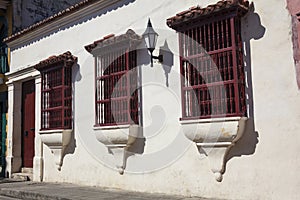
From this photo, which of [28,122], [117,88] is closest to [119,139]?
[117,88]

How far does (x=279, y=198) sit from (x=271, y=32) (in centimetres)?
233

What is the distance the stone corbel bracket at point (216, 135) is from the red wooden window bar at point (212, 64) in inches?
4.3

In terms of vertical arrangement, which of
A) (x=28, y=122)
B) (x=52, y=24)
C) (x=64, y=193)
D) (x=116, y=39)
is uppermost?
(x=52, y=24)

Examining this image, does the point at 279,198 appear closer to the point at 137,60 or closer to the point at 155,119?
the point at 155,119

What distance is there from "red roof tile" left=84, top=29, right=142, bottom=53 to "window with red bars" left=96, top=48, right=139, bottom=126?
18 cm

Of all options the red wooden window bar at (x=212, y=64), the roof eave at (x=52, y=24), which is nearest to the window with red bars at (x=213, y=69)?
the red wooden window bar at (x=212, y=64)

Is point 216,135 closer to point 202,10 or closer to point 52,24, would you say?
point 202,10

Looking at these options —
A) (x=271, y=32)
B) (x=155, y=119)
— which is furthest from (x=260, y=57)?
(x=155, y=119)

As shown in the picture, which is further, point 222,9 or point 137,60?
point 137,60

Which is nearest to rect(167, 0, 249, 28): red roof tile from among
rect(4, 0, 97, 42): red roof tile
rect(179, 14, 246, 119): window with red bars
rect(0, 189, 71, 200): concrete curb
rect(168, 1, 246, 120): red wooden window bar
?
rect(168, 1, 246, 120): red wooden window bar

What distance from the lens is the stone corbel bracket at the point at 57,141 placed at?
8703 mm

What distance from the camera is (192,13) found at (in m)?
6.02

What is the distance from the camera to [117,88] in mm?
7520

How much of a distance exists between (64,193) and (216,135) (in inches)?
133
